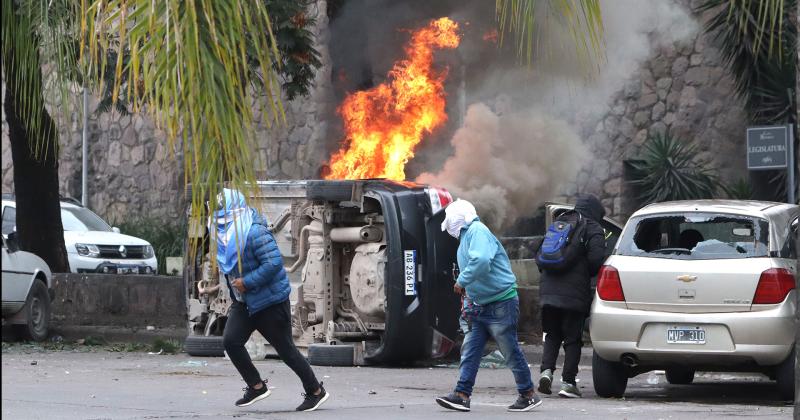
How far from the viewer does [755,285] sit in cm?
882

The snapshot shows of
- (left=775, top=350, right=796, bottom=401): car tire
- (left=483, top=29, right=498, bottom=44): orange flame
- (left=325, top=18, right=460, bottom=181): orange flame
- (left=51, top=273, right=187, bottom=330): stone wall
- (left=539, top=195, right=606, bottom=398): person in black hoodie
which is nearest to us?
(left=775, top=350, right=796, bottom=401): car tire

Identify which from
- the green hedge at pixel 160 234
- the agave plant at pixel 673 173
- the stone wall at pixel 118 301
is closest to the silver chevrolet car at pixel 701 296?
the stone wall at pixel 118 301

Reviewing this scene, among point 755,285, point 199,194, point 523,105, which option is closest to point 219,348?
point 755,285

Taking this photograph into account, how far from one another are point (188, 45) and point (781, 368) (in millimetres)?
6652

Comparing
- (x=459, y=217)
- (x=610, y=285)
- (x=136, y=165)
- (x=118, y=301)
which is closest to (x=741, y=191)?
(x=118, y=301)

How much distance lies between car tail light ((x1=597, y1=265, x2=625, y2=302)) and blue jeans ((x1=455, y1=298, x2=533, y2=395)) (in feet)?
2.90

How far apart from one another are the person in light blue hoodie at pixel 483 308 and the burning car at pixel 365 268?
9.80 ft

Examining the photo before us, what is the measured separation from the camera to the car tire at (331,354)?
12172mm

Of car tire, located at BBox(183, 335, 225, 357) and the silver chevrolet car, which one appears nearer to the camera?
the silver chevrolet car

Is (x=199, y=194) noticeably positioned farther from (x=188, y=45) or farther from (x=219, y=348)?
(x=219, y=348)

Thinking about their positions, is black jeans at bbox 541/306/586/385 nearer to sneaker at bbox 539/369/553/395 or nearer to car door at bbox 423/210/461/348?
sneaker at bbox 539/369/553/395

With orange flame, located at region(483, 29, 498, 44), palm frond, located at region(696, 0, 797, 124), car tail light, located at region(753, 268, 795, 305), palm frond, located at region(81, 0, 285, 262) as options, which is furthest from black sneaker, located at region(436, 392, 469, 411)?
orange flame, located at region(483, 29, 498, 44)

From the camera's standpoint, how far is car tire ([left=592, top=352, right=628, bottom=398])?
9.57m

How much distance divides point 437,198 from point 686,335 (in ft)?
12.9
